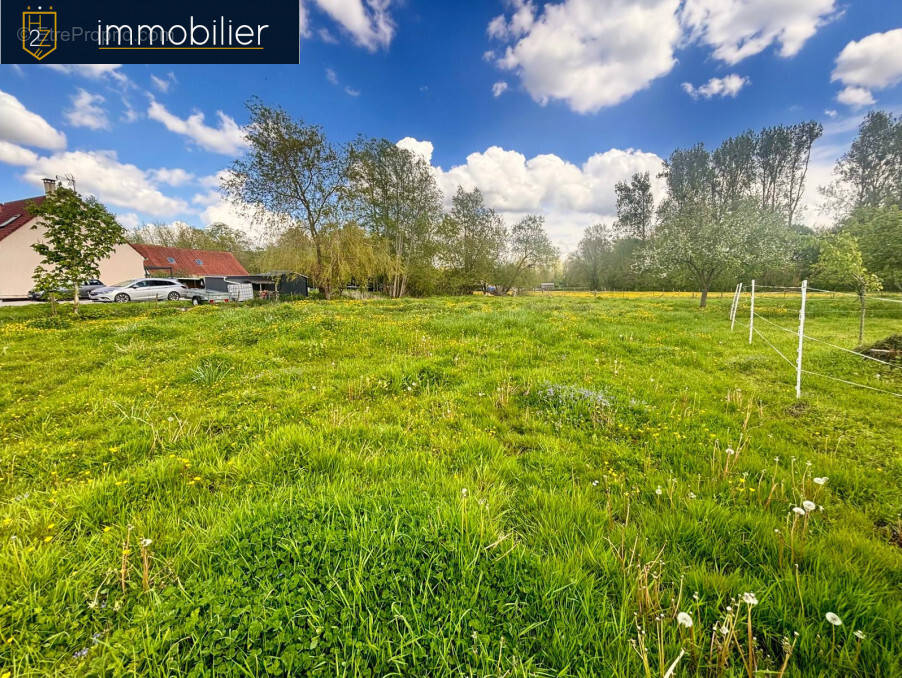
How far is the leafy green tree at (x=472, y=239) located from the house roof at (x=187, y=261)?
3736cm

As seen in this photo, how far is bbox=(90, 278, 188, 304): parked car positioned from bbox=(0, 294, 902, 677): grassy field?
Result: 89.1ft

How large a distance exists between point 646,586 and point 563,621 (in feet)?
1.66

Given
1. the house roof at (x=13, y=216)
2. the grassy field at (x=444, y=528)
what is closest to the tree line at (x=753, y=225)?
the grassy field at (x=444, y=528)

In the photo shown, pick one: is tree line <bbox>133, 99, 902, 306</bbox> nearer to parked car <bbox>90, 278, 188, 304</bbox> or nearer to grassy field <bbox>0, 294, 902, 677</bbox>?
parked car <bbox>90, 278, 188, 304</bbox>

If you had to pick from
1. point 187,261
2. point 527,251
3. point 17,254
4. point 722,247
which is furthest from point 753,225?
point 187,261

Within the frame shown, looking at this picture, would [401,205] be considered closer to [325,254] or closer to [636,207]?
[325,254]

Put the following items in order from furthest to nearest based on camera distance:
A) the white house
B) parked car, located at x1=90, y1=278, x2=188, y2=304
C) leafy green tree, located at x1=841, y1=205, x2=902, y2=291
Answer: the white house → parked car, located at x1=90, y1=278, x2=188, y2=304 → leafy green tree, located at x1=841, y1=205, x2=902, y2=291

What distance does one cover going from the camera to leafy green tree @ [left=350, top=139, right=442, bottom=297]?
1250 inches

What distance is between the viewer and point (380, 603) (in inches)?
69.1

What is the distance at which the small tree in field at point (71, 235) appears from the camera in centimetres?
1427

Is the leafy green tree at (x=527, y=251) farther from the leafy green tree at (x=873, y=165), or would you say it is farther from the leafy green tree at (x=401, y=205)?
the leafy green tree at (x=873, y=165)

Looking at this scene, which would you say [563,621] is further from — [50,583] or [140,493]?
[140,493]

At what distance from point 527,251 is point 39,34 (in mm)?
44150

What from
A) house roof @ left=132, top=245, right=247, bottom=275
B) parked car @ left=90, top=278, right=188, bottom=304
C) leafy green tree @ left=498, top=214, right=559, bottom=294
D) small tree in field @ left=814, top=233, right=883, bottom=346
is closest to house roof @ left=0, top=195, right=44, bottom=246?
house roof @ left=132, top=245, right=247, bottom=275
